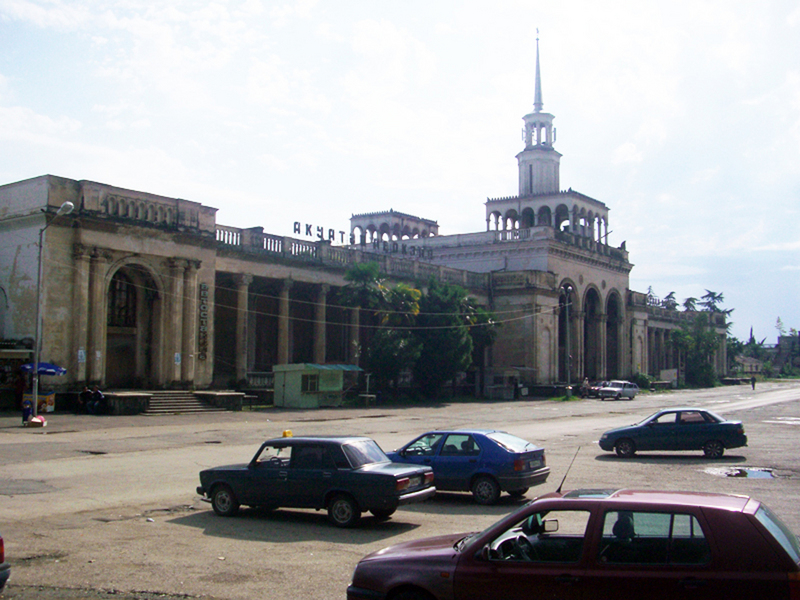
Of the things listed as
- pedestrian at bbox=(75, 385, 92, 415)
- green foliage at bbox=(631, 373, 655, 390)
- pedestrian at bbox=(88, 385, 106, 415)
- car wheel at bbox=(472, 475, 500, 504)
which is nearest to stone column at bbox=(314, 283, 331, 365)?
pedestrian at bbox=(88, 385, 106, 415)

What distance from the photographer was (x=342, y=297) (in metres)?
45.7

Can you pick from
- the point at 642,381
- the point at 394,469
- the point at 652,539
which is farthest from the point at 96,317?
the point at 642,381

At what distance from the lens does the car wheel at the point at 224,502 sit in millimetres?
12609

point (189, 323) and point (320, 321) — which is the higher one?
point (320, 321)

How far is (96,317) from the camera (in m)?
33.6

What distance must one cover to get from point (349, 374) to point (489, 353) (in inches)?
755

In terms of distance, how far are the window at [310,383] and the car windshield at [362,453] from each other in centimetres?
2724

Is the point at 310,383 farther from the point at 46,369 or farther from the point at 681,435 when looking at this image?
the point at 681,435

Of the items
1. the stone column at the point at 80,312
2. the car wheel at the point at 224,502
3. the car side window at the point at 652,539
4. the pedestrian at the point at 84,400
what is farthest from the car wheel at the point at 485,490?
the stone column at the point at 80,312

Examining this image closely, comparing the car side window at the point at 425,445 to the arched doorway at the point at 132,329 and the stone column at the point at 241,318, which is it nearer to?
the arched doorway at the point at 132,329

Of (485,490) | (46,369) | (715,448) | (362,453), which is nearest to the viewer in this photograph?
(362,453)

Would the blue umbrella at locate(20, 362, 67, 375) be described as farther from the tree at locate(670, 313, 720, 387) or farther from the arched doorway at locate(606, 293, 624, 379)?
the tree at locate(670, 313, 720, 387)

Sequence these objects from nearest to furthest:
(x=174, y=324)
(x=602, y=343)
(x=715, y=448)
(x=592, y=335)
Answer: (x=715, y=448) < (x=174, y=324) < (x=602, y=343) < (x=592, y=335)

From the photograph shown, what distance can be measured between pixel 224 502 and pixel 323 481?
76.5 inches
